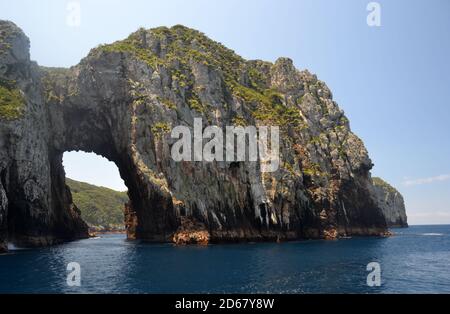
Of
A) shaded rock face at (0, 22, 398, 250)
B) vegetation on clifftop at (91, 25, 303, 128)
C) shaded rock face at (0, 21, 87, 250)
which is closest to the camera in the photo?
shaded rock face at (0, 21, 87, 250)

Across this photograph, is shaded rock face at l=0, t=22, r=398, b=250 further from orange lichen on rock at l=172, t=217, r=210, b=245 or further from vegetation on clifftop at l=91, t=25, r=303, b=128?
vegetation on clifftop at l=91, t=25, r=303, b=128

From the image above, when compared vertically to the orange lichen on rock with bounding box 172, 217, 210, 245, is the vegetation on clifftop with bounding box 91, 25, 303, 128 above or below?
above

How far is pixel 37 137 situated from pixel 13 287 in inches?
2117

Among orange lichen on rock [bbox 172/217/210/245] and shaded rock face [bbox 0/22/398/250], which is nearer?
shaded rock face [bbox 0/22/398/250]

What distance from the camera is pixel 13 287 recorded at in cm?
3759

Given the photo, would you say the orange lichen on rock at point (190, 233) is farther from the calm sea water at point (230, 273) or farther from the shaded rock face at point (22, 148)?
the shaded rock face at point (22, 148)

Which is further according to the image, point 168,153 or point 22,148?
point 168,153

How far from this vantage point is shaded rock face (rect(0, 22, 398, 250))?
84.9 meters

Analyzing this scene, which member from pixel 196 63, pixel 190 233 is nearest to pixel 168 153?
pixel 190 233

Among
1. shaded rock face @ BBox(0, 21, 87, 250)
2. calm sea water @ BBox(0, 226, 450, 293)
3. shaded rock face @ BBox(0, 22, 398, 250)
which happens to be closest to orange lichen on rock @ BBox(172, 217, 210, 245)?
shaded rock face @ BBox(0, 22, 398, 250)

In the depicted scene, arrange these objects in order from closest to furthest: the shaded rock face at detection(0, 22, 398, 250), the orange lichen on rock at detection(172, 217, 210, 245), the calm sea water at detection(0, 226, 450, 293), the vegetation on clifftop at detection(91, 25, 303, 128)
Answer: the calm sea water at detection(0, 226, 450, 293)
the shaded rock face at detection(0, 22, 398, 250)
the orange lichen on rock at detection(172, 217, 210, 245)
the vegetation on clifftop at detection(91, 25, 303, 128)

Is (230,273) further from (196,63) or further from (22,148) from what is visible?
(196,63)

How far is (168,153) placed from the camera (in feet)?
296

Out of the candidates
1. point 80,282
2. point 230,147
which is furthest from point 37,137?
point 80,282
